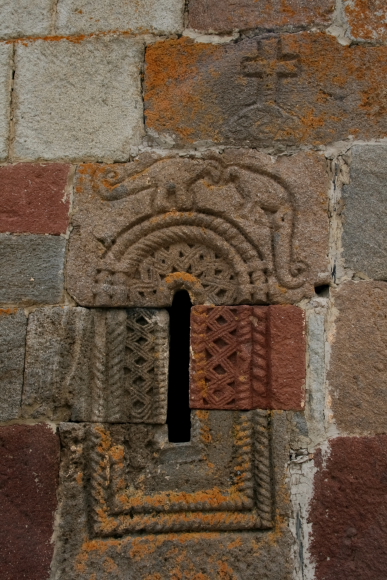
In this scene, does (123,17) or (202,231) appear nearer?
(202,231)

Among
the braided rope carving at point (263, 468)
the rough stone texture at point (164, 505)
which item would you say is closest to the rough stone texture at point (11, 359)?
the rough stone texture at point (164, 505)

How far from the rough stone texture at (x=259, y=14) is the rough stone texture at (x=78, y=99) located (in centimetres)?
38

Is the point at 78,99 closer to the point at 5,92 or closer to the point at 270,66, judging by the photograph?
the point at 5,92

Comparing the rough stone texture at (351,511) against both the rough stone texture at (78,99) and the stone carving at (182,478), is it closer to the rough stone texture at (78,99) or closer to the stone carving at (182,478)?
the stone carving at (182,478)

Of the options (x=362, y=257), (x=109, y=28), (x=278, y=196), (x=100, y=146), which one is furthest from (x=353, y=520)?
(x=109, y=28)

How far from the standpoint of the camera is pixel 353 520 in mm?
2549

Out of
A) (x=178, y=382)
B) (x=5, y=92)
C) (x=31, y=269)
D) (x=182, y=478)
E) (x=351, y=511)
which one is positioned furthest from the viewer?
(x=178, y=382)

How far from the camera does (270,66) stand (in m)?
3.04

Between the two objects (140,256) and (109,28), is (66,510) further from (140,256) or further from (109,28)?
(109,28)

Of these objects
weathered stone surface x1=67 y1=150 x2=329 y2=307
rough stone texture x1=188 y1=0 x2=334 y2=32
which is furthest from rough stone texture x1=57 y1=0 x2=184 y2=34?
weathered stone surface x1=67 y1=150 x2=329 y2=307

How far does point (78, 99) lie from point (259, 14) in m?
1.00

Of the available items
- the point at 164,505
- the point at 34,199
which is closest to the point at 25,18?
the point at 34,199

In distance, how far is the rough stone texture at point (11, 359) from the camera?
108 inches

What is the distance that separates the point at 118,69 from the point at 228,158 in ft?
2.45
